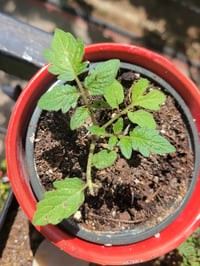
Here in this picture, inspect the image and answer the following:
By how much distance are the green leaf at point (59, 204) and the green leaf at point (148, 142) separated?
0.19m

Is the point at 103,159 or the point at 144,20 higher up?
the point at 144,20

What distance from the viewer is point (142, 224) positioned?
93cm

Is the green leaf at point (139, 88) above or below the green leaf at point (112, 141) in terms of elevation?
above

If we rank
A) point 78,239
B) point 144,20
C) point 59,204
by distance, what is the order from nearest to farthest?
1. point 59,204
2. point 78,239
3. point 144,20

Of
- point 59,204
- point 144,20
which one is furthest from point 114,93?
point 144,20

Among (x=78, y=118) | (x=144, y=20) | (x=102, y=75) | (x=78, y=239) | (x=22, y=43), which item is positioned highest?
(x=144, y=20)

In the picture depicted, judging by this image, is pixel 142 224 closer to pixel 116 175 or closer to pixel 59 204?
pixel 116 175

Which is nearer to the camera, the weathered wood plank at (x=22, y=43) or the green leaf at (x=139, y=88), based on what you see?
the green leaf at (x=139, y=88)

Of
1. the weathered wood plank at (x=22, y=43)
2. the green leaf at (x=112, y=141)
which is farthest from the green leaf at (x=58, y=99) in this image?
the weathered wood plank at (x=22, y=43)

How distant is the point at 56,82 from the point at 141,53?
11.1 inches

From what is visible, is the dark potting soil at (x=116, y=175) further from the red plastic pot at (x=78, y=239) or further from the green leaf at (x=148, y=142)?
the green leaf at (x=148, y=142)

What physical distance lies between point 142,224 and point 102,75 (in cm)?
47

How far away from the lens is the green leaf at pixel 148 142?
77cm

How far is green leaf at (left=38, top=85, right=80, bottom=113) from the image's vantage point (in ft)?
2.50
